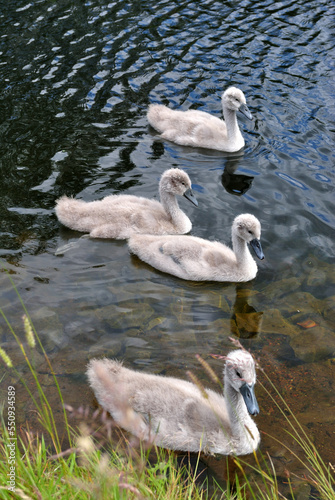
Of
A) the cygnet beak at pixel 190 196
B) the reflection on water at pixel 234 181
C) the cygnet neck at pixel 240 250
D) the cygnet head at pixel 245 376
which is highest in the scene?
the cygnet head at pixel 245 376

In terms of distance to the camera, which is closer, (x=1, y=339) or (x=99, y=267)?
(x=1, y=339)

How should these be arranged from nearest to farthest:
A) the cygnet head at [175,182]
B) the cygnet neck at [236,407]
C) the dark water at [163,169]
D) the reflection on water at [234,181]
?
the cygnet neck at [236,407] < the dark water at [163,169] < the cygnet head at [175,182] < the reflection on water at [234,181]

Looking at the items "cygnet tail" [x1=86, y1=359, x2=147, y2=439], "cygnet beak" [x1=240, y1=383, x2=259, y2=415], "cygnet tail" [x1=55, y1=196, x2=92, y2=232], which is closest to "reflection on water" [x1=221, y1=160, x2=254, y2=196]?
"cygnet tail" [x1=55, y1=196, x2=92, y2=232]

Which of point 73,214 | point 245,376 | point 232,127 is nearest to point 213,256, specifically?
point 73,214

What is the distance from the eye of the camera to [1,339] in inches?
228

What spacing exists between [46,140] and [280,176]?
12.4ft

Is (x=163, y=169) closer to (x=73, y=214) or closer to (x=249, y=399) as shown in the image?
(x=73, y=214)

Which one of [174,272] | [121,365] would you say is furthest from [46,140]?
[121,365]

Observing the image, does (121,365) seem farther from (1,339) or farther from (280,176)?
(280,176)

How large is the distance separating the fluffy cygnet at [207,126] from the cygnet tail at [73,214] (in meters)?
2.64

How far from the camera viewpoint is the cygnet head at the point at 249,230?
650 centimetres

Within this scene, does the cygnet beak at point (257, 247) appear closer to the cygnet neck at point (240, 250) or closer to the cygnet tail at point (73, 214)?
the cygnet neck at point (240, 250)

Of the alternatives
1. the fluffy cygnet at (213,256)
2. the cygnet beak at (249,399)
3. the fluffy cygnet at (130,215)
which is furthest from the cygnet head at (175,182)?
the cygnet beak at (249,399)

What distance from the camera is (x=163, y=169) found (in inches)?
343
